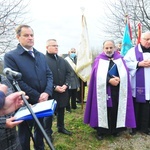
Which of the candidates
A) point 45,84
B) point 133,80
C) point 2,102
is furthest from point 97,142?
point 2,102

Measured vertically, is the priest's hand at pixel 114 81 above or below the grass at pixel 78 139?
above

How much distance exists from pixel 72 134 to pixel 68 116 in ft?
4.88

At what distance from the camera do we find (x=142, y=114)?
493 cm

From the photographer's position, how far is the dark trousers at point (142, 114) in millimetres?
4879

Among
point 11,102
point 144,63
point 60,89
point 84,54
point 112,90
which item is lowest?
point 112,90

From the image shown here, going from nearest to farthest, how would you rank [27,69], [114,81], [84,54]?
[27,69] → [114,81] → [84,54]

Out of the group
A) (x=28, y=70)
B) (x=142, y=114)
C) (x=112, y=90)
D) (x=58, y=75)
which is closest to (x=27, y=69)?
(x=28, y=70)

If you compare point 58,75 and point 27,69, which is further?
point 58,75

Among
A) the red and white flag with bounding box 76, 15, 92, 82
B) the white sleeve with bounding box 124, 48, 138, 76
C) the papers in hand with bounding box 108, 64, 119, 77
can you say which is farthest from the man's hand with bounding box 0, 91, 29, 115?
the red and white flag with bounding box 76, 15, 92, 82

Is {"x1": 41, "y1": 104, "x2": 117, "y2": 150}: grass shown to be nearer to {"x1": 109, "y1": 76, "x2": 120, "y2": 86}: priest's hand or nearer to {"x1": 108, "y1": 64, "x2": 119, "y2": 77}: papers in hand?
{"x1": 109, "y1": 76, "x2": 120, "y2": 86}: priest's hand

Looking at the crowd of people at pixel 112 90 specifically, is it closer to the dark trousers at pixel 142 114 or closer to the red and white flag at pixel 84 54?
the dark trousers at pixel 142 114

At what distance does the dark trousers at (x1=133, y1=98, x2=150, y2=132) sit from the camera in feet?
16.0

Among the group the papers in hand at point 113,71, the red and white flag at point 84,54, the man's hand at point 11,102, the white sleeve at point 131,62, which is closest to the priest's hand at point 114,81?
the papers in hand at point 113,71

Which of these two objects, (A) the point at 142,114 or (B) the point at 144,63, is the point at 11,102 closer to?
(B) the point at 144,63
